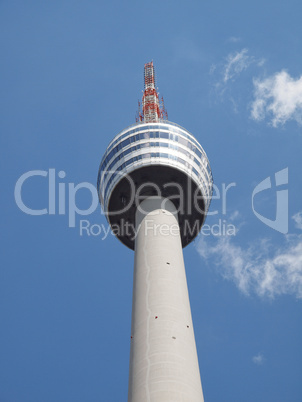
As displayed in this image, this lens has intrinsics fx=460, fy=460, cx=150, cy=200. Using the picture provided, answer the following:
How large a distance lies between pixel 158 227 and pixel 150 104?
2668 centimetres

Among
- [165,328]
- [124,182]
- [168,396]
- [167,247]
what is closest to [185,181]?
[124,182]

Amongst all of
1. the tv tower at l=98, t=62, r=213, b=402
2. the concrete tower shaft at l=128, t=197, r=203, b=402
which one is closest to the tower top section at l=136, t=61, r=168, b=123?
the tv tower at l=98, t=62, r=213, b=402

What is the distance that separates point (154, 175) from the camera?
175 feet

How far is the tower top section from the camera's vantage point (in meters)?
65.8

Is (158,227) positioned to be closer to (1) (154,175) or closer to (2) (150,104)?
(1) (154,175)

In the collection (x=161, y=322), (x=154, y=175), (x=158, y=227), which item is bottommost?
(x=161, y=322)

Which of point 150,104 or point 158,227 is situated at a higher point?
point 150,104

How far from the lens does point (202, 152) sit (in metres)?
59.4

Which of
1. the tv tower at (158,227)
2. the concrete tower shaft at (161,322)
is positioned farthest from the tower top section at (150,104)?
the concrete tower shaft at (161,322)

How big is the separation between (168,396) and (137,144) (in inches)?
1229

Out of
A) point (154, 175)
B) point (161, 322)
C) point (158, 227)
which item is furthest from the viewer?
point (154, 175)

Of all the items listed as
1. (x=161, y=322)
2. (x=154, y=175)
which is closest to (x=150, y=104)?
(x=154, y=175)

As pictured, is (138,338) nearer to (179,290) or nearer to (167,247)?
(179,290)

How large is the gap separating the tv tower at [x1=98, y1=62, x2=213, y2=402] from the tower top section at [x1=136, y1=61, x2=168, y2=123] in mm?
159
